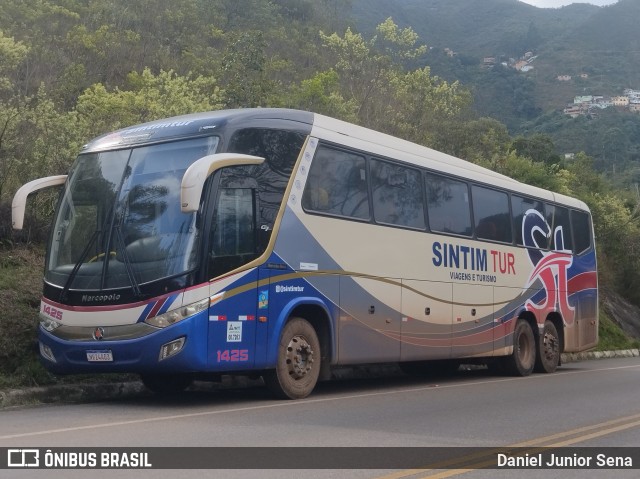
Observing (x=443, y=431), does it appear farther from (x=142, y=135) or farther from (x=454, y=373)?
(x=454, y=373)

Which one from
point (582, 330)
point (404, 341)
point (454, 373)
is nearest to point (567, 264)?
point (582, 330)

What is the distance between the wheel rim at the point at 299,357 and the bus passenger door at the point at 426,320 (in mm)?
2580

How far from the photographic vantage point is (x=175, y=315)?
10.7 m

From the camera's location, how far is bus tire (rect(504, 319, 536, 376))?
18.5 m

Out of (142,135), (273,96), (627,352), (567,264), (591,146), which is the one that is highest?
(591,146)

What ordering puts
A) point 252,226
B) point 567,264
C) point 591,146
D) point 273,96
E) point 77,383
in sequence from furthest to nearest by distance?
point 591,146, point 273,96, point 567,264, point 77,383, point 252,226

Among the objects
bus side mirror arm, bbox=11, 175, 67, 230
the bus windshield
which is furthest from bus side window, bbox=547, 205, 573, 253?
bus side mirror arm, bbox=11, 175, 67, 230

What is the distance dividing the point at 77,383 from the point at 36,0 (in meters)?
56.5

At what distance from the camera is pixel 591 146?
112 m

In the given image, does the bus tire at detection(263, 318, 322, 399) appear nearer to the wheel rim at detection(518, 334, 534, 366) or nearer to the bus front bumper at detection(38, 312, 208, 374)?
the bus front bumper at detection(38, 312, 208, 374)

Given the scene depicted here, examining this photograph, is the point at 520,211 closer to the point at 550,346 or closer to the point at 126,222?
the point at 550,346

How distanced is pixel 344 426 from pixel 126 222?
378 cm

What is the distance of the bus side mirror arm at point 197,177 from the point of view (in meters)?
10.0

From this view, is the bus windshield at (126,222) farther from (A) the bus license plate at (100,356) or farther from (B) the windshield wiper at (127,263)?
(A) the bus license plate at (100,356)
